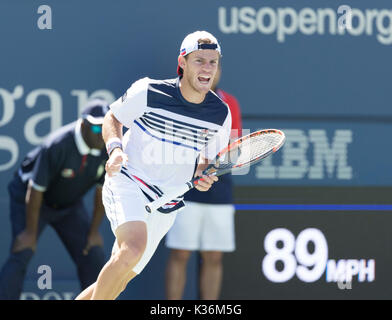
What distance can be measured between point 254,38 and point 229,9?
0.83ft

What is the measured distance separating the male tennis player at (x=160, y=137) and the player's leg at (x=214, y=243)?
1362mm

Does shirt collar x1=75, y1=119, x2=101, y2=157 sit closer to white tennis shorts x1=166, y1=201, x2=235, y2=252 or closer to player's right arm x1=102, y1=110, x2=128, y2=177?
white tennis shorts x1=166, y1=201, x2=235, y2=252

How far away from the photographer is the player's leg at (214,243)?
7000 millimetres

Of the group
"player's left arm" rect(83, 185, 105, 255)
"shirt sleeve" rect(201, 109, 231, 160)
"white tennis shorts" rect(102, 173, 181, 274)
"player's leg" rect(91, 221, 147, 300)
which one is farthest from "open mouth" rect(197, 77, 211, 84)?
"player's left arm" rect(83, 185, 105, 255)

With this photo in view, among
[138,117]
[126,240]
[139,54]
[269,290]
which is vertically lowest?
[269,290]

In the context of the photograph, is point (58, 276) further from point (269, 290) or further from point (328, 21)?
point (328, 21)

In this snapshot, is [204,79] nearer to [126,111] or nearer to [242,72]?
[126,111]

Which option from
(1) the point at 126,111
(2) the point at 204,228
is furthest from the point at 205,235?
(1) the point at 126,111

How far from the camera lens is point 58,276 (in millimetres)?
7051

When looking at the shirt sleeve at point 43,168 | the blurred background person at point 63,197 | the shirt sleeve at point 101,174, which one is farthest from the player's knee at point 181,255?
the shirt sleeve at point 43,168

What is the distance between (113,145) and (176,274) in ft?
6.18

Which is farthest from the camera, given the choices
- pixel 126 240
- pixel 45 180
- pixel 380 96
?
pixel 380 96

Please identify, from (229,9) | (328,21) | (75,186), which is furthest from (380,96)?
(75,186)

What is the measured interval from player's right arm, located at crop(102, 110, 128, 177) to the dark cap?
1.10 metres
